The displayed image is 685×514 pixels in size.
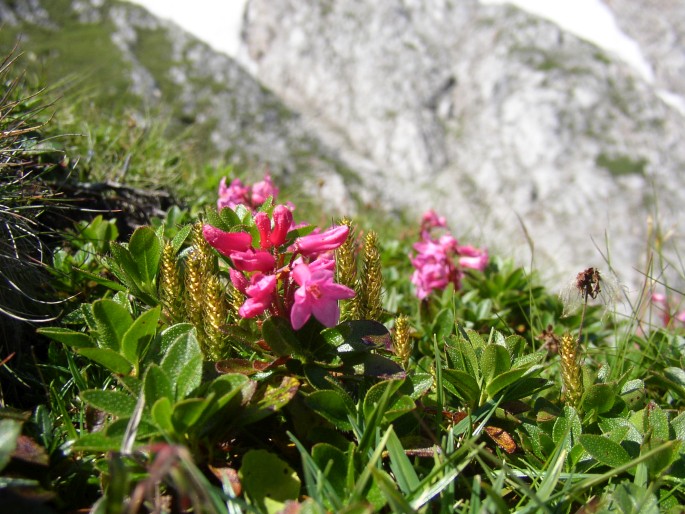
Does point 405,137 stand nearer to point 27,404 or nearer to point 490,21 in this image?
point 490,21

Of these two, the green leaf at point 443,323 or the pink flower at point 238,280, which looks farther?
the green leaf at point 443,323

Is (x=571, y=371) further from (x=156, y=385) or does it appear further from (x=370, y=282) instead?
(x=156, y=385)

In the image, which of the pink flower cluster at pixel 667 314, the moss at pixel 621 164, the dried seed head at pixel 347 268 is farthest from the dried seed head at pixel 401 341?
the moss at pixel 621 164

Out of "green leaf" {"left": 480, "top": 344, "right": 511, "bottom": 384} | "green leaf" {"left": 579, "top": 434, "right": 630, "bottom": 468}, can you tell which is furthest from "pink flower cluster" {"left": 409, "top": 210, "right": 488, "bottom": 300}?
"green leaf" {"left": 579, "top": 434, "right": 630, "bottom": 468}

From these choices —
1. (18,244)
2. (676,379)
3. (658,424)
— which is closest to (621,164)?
(676,379)

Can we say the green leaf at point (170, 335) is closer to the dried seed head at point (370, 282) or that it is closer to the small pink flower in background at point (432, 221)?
the dried seed head at point (370, 282)

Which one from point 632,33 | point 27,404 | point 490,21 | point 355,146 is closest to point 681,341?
point 27,404
